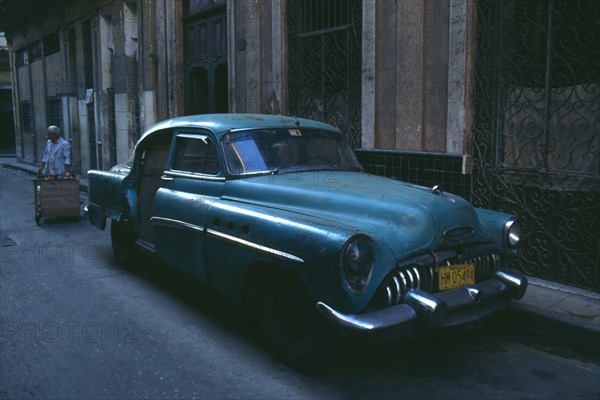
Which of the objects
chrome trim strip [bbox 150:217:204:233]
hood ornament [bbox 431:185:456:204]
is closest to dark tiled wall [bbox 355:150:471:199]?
hood ornament [bbox 431:185:456:204]

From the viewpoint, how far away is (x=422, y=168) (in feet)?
24.2

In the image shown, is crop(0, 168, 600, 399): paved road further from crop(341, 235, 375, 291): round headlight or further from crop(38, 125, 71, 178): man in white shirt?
crop(38, 125, 71, 178): man in white shirt

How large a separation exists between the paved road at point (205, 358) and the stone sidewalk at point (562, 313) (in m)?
0.12

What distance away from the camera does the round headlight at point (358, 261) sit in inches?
138

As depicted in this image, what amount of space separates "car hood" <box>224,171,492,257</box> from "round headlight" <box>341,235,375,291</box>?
93mm

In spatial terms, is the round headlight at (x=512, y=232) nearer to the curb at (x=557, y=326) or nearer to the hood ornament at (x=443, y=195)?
the hood ornament at (x=443, y=195)

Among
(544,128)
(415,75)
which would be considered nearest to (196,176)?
(415,75)

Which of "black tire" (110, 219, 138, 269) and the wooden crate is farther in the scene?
the wooden crate

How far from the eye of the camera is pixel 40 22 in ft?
74.3

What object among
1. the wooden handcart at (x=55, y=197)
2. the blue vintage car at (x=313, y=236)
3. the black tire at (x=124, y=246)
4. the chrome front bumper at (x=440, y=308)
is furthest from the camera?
the wooden handcart at (x=55, y=197)

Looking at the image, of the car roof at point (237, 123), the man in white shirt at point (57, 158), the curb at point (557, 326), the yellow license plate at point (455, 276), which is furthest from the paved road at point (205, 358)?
the man in white shirt at point (57, 158)

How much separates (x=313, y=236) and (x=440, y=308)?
0.90 m

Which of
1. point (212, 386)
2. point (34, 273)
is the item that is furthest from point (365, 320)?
point (34, 273)

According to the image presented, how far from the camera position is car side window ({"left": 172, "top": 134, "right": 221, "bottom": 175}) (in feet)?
16.8
